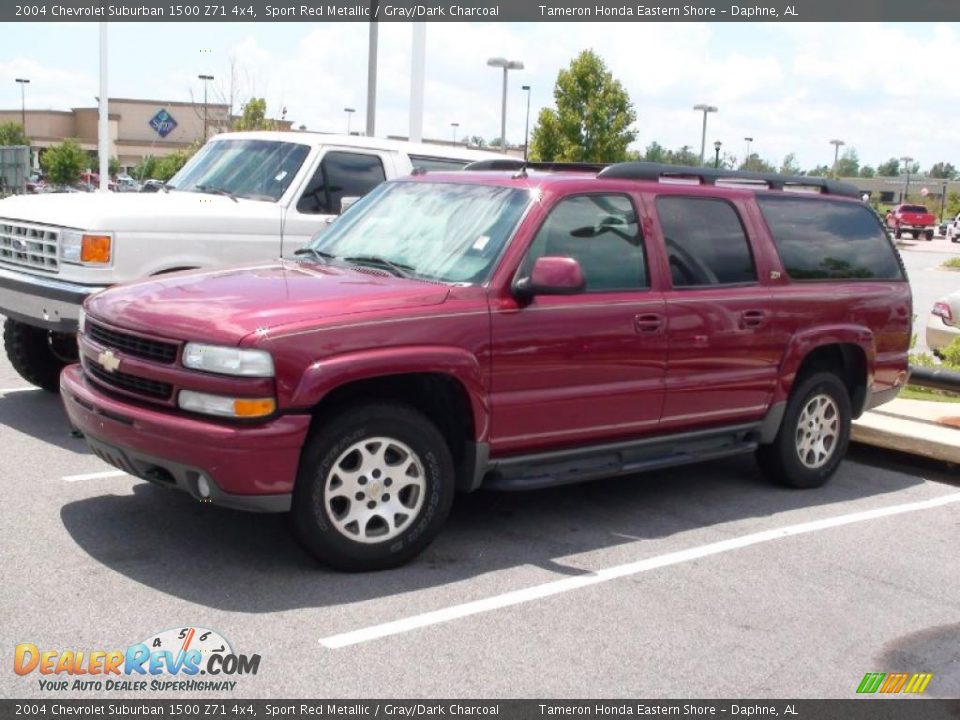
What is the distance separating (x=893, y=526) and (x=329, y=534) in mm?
3426

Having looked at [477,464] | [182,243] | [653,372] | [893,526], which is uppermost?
[182,243]

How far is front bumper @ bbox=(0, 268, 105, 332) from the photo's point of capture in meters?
7.16

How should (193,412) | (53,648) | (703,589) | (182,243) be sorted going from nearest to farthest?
(53,648), (193,412), (703,589), (182,243)

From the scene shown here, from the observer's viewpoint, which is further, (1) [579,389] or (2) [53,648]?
(1) [579,389]

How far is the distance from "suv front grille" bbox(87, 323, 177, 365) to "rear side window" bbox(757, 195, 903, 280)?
3807 millimetres

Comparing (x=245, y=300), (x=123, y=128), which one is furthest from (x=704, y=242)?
(x=123, y=128)

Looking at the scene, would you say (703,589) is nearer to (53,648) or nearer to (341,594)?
(341,594)

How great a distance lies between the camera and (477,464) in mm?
5543

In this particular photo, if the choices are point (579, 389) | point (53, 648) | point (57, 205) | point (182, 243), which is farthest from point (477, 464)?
point (57, 205)

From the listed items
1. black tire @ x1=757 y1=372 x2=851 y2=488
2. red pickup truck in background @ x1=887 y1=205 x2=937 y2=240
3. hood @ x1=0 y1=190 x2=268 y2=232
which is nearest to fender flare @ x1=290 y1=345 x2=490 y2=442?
black tire @ x1=757 y1=372 x2=851 y2=488

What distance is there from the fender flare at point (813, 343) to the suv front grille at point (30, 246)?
15.4 ft

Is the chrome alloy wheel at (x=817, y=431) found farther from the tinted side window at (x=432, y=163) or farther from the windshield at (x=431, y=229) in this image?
the tinted side window at (x=432, y=163)

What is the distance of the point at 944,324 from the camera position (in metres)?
13.2

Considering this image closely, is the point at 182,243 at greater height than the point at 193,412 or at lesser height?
greater
